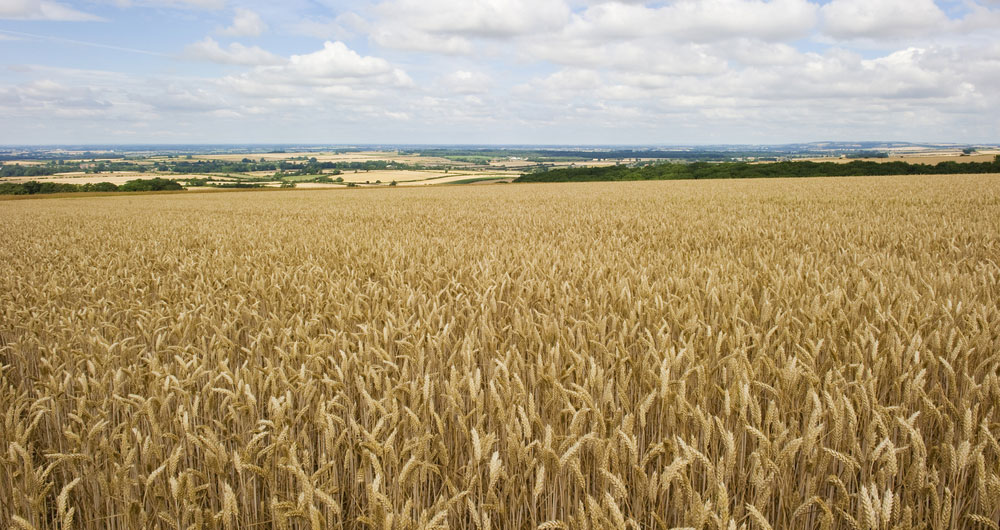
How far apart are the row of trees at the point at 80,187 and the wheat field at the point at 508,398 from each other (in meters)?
58.1

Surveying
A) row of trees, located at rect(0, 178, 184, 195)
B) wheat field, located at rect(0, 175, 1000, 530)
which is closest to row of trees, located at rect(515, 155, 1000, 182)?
row of trees, located at rect(0, 178, 184, 195)

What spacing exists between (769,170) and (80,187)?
70.5m

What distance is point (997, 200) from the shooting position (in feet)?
51.5

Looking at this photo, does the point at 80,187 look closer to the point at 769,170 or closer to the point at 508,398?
the point at 508,398

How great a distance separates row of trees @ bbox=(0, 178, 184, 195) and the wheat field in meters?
58.1

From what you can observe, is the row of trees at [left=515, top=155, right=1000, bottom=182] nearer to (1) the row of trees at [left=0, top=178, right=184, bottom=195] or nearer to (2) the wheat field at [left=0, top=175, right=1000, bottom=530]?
(1) the row of trees at [left=0, top=178, right=184, bottom=195]

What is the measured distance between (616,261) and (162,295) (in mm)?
4535

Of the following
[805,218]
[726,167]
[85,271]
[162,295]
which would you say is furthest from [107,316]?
[726,167]

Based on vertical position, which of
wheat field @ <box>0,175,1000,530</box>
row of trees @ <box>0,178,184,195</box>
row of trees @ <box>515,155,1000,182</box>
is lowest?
wheat field @ <box>0,175,1000,530</box>

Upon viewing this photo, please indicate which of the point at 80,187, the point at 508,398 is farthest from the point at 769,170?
the point at 80,187

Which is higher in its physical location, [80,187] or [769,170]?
[769,170]

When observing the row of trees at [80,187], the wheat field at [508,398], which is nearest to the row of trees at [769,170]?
the row of trees at [80,187]

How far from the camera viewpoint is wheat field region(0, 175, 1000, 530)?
175cm

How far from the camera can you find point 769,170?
2336 inches
